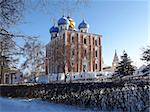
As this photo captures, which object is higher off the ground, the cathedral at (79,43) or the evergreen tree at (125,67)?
the cathedral at (79,43)

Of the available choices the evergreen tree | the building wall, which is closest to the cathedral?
the building wall

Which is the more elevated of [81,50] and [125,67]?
[81,50]

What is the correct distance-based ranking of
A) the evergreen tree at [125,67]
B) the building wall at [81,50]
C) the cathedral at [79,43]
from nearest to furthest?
1. the evergreen tree at [125,67]
2. the building wall at [81,50]
3. the cathedral at [79,43]

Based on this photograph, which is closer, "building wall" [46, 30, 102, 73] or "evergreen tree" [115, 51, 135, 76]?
"evergreen tree" [115, 51, 135, 76]

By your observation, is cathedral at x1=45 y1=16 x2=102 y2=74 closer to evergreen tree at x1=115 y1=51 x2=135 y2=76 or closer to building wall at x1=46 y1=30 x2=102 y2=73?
building wall at x1=46 y1=30 x2=102 y2=73

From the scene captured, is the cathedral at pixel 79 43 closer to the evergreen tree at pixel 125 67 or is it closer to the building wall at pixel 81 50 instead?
the building wall at pixel 81 50

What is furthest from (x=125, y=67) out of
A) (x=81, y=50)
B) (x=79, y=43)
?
(x=79, y=43)

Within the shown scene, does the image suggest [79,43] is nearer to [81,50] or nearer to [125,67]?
[81,50]

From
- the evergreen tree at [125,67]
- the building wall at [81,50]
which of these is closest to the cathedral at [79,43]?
the building wall at [81,50]

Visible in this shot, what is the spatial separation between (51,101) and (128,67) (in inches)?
1216

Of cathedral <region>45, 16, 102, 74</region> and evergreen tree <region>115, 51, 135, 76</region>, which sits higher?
cathedral <region>45, 16, 102, 74</region>

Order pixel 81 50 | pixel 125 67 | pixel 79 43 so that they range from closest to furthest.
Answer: pixel 125 67, pixel 81 50, pixel 79 43

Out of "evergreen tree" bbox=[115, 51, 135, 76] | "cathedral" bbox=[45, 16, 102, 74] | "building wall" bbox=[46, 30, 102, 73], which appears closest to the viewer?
"evergreen tree" bbox=[115, 51, 135, 76]

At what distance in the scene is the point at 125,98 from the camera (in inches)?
430
